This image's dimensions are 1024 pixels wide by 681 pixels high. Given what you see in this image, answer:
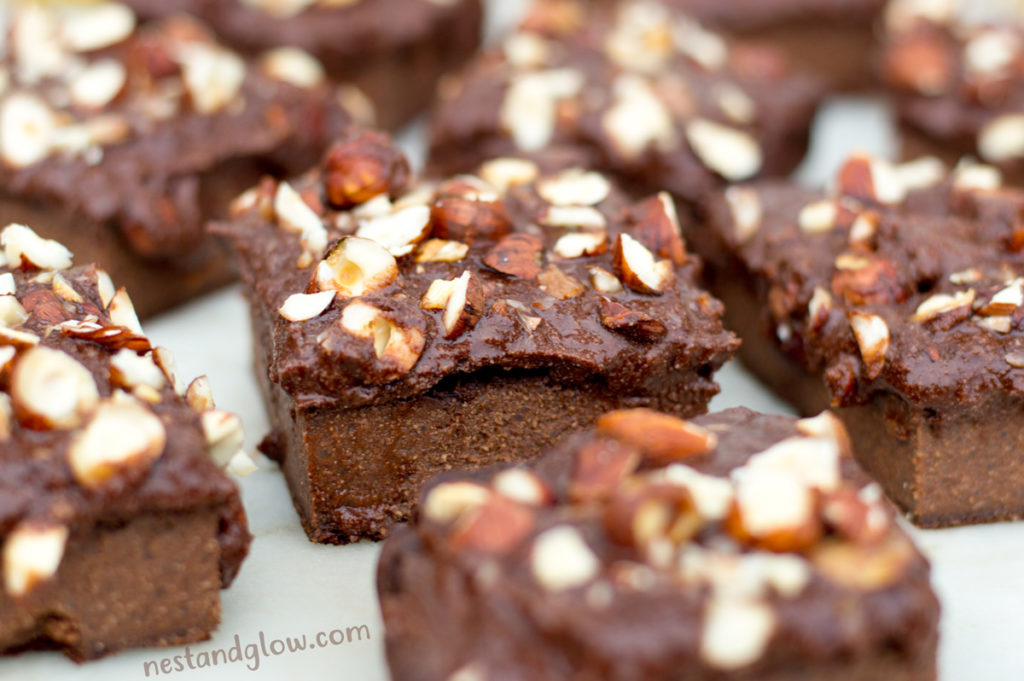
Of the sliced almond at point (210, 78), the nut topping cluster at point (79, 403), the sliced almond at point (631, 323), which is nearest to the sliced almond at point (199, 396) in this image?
the nut topping cluster at point (79, 403)

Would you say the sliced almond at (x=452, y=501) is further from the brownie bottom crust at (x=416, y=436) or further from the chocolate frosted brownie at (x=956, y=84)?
the chocolate frosted brownie at (x=956, y=84)

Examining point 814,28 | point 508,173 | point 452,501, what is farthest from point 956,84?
point 452,501

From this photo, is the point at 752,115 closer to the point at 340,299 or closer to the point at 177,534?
the point at 340,299

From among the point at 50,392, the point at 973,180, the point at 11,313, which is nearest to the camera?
the point at 50,392

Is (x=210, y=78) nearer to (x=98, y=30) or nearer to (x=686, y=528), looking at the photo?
(x=98, y=30)

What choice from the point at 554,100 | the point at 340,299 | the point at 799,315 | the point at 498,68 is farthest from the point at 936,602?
the point at 498,68

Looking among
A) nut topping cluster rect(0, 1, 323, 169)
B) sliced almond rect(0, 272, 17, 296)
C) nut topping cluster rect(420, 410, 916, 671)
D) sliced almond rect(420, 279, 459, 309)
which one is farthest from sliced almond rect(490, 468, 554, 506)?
nut topping cluster rect(0, 1, 323, 169)
